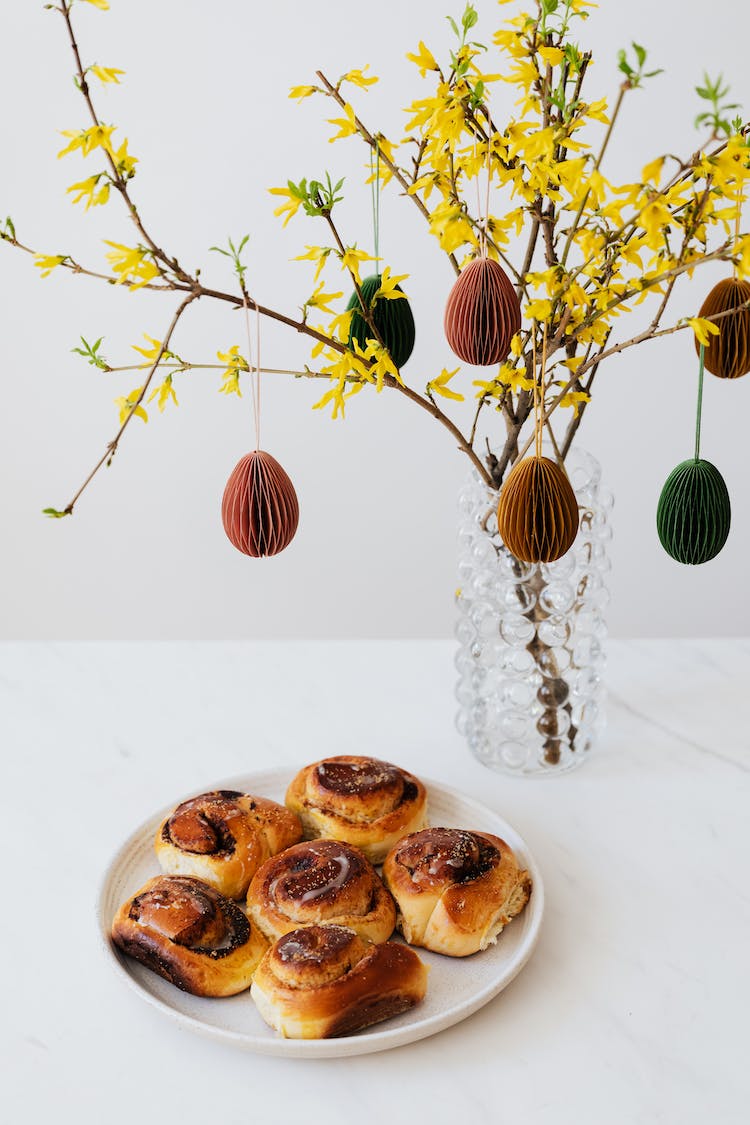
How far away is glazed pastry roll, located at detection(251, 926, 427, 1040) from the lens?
882 millimetres

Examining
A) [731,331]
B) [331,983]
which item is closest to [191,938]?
[331,983]

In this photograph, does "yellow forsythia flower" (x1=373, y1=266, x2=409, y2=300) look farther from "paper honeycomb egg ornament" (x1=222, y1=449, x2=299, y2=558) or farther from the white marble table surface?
the white marble table surface

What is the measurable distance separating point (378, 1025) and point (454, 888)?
0.14 meters

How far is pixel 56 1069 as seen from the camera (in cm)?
89

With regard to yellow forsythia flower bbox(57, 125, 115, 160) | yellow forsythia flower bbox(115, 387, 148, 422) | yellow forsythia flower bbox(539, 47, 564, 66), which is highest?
yellow forsythia flower bbox(539, 47, 564, 66)

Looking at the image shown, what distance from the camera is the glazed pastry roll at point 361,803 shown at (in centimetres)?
110

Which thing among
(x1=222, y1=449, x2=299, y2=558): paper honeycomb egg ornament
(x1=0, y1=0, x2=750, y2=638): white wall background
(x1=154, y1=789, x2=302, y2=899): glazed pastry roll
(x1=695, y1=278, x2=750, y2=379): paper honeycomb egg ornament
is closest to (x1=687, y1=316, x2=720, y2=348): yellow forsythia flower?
(x1=695, y1=278, x2=750, y2=379): paper honeycomb egg ornament

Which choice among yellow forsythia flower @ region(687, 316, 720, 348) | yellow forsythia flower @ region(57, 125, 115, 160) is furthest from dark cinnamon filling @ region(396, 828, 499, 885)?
yellow forsythia flower @ region(57, 125, 115, 160)

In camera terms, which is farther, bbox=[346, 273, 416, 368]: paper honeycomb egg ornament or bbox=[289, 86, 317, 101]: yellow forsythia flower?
bbox=[346, 273, 416, 368]: paper honeycomb egg ornament

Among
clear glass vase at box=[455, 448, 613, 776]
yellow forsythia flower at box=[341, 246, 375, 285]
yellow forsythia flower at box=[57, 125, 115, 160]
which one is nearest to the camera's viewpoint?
yellow forsythia flower at box=[57, 125, 115, 160]

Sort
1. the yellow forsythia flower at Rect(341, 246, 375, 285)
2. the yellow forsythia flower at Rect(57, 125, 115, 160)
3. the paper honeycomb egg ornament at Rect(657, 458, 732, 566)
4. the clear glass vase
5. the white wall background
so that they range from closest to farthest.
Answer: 1. the yellow forsythia flower at Rect(57, 125, 115, 160)
2. the yellow forsythia flower at Rect(341, 246, 375, 285)
3. the paper honeycomb egg ornament at Rect(657, 458, 732, 566)
4. the clear glass vase
5. the white wall background

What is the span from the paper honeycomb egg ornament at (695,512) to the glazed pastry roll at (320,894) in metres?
0.40

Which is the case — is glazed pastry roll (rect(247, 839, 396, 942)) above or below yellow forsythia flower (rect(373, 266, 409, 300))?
below

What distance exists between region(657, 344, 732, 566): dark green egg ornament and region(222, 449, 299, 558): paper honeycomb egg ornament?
35 cm
